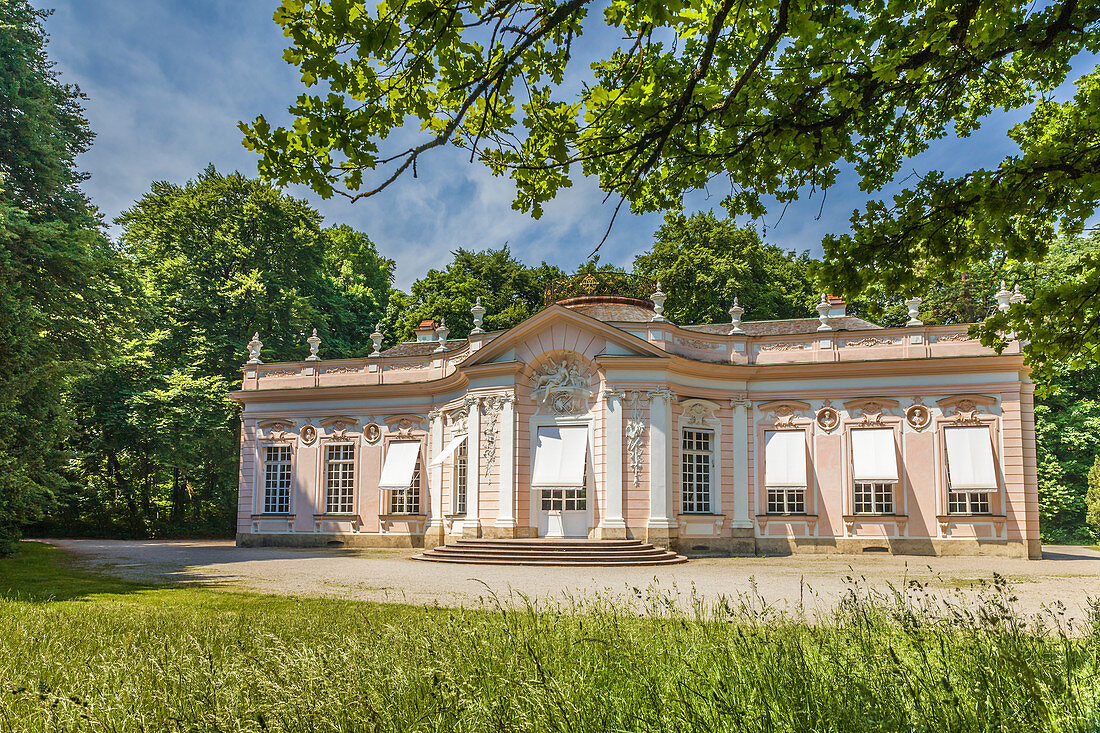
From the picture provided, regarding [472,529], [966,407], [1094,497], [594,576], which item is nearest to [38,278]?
[472,529]

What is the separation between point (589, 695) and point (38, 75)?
72.8 ft

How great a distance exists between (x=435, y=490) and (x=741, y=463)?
9135 millimetres

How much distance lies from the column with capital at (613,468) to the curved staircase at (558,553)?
1.25 feet

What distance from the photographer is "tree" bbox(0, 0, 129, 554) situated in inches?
641

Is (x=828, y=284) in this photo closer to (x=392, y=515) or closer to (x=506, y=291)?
(x=392, y=515)

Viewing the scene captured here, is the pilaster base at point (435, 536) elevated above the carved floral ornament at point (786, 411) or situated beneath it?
situated beneath

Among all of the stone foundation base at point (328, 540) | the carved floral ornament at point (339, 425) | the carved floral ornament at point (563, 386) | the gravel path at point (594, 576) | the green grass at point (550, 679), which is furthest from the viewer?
the carved floral ornament at point (339, 425)

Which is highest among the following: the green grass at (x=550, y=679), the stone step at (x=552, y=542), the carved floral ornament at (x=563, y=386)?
the carved floral ornament at (x=563, y=386)

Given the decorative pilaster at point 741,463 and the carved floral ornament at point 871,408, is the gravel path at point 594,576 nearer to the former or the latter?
the decorative pilaster at point 741,463

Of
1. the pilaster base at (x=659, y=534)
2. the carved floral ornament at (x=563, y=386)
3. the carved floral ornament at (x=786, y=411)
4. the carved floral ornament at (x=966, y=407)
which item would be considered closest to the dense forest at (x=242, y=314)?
the carved floral ornament at (x=966, y=407)

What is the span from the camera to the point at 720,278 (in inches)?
1325

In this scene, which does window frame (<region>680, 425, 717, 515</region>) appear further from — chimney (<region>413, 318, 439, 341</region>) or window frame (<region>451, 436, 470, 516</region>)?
chimney (<region>413, 318, 439, 341</region>)

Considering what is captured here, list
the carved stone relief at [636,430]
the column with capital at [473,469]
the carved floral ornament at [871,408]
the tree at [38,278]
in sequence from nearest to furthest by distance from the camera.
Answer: the tree at [38,278], the carved stone relief at [636,430], the column with capital at [473,469], the carved floral ornament at [871,408]

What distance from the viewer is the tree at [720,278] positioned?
33531 millimetres
